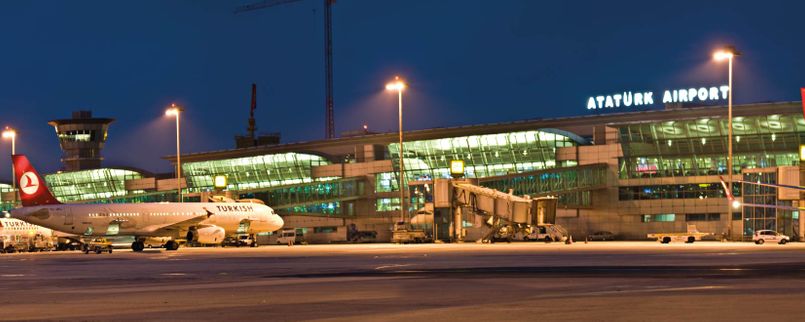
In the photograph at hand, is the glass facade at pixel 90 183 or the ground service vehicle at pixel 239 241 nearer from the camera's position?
the ground service vehicle at pixel 239 241

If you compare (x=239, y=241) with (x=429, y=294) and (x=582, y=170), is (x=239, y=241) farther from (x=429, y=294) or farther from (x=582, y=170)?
(x=429, y=294)

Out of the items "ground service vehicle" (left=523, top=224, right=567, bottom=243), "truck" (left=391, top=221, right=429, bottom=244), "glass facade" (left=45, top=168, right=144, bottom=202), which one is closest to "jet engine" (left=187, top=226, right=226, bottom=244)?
"truck" (left=391, top=221, right=429, bottom=244)

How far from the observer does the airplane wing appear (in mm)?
96375


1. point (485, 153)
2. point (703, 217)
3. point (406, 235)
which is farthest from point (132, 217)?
point (703, 217)

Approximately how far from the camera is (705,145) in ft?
381

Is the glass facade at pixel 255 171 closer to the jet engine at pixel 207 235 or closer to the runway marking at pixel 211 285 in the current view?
the jet engine at pixel 207 235

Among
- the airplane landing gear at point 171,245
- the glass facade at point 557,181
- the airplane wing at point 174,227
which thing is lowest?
the airplane landing gear at point 171,245

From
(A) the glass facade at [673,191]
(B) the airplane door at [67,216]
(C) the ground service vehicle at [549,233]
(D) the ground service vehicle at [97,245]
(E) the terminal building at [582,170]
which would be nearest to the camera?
(D) the ground service vehicle at [97,245]

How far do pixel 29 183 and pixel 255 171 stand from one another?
7111 centimetres

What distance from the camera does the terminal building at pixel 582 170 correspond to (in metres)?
114

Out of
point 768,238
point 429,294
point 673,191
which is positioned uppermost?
point 673,191

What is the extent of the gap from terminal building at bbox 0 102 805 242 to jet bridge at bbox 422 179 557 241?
2750 millimetres

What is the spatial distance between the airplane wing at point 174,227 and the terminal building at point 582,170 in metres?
22.5

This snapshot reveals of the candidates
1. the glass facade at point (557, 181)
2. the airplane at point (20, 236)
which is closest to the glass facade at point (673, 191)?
the glass facade at point (557, 181)
